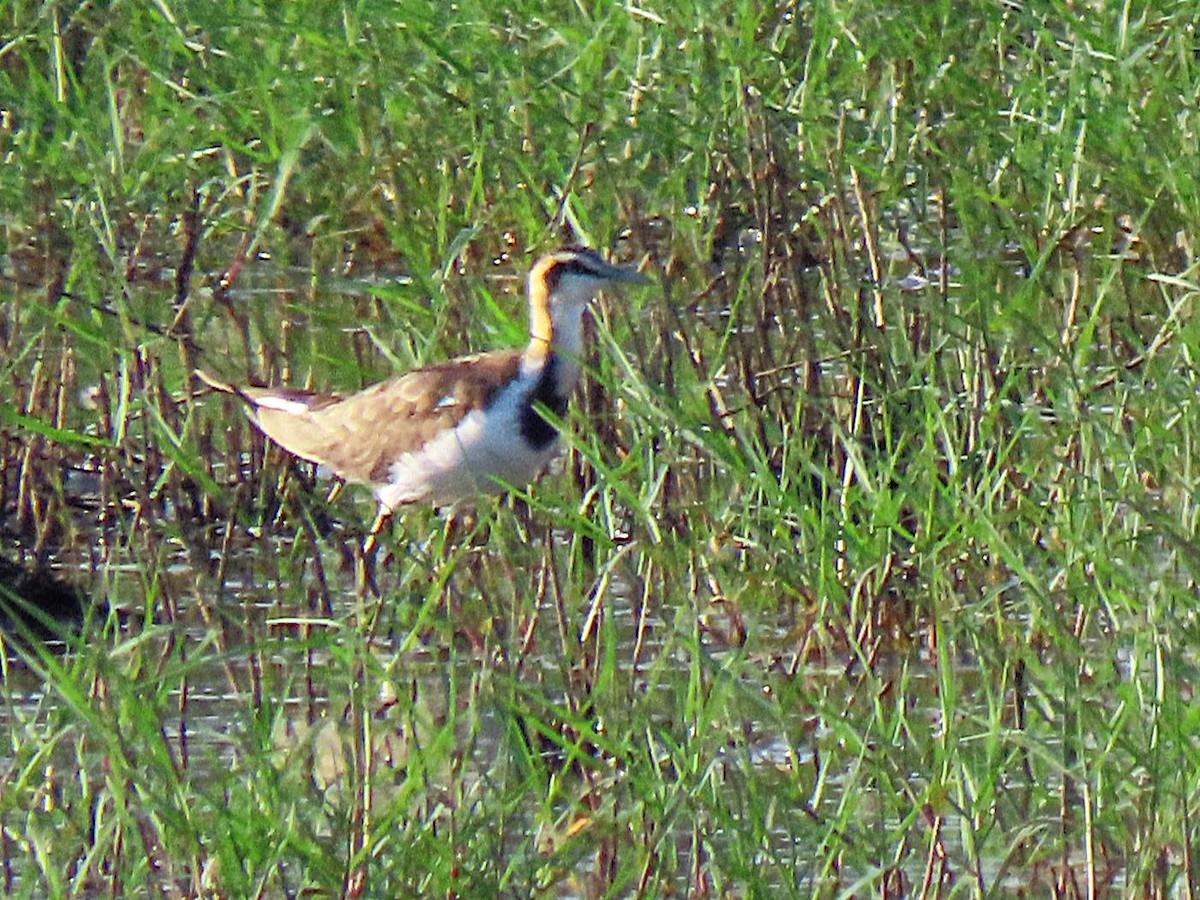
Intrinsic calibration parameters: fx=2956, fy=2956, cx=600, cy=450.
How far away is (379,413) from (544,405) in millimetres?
507

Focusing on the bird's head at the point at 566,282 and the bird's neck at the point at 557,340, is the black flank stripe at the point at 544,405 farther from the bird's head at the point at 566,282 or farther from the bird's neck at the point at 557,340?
the bird's head at the point at 566,282

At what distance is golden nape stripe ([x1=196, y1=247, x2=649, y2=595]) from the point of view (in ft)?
21.1

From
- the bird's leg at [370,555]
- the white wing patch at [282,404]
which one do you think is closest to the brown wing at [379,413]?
the white wing patch at [282,404]

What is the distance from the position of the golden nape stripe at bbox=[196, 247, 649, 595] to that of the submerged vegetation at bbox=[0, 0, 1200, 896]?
0.40 ft

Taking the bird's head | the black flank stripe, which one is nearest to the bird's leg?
the black flank stripe

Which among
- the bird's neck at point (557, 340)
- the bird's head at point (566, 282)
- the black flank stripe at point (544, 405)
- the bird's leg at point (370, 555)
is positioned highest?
the bird's head at point (566, 282)

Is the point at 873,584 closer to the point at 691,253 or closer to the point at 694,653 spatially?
the point at 694,653

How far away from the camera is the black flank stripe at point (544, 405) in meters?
6.39

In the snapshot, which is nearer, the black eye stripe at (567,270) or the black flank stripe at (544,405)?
the black flank stripe at (544,405)

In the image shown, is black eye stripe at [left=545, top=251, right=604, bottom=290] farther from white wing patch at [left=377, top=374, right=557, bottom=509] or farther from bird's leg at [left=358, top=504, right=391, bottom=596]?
bird's leg at [left=358, top=504, right=391, bottom=596]

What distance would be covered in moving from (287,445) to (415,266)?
1.68 ft

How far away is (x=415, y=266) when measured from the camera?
675cm

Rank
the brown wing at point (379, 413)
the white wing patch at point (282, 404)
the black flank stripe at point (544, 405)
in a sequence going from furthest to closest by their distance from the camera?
1. the white wing patch at point (282, 404)
2. the brown wing at point (379, 413)
3. the black flank stripe at point (544, 405)

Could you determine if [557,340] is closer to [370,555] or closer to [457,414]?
[457,414]
